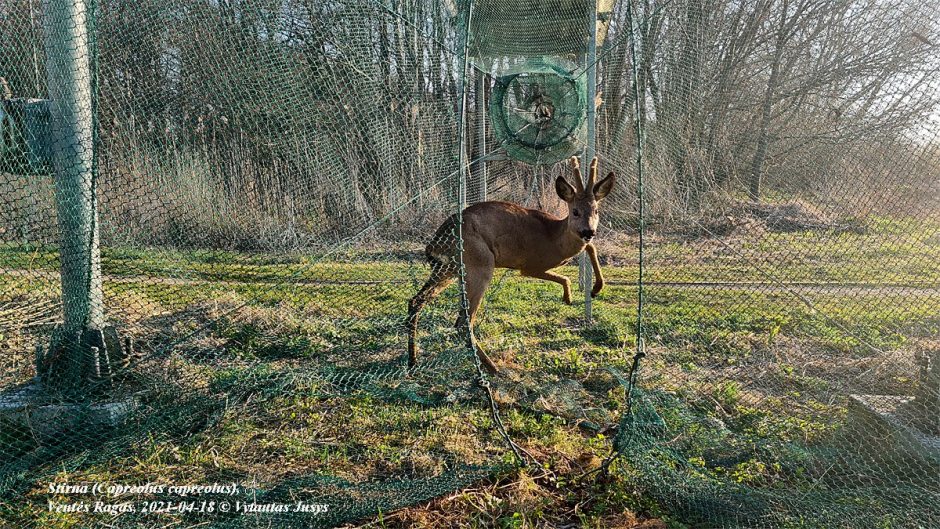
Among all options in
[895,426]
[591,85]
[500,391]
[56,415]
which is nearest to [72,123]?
[56,415]

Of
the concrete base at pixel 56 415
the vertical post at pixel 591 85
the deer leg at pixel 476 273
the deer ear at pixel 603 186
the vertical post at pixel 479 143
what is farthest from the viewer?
the vertical post at pixel 479 143

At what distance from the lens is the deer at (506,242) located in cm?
534

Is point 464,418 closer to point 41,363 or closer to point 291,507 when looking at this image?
point 291,507

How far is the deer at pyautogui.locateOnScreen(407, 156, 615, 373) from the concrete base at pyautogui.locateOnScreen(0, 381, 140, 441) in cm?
213

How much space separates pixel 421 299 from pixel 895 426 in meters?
3.39

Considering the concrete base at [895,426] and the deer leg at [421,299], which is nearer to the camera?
the concrete base at [895,426]

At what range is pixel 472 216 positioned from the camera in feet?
18.3

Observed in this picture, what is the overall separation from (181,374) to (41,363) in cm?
88

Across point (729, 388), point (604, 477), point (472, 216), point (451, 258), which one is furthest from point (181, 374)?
point (729, 388)

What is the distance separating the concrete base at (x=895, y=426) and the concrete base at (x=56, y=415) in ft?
15.0

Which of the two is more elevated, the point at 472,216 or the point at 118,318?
the point at 472,216

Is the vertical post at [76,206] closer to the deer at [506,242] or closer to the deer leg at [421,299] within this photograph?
the deer leg at [421,299]

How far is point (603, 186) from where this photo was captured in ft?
17.4

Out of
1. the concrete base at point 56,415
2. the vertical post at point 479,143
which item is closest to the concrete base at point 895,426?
the vertical post at point 479,143
